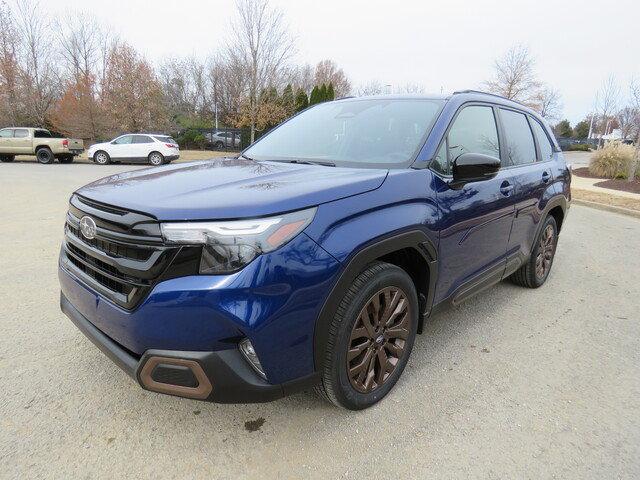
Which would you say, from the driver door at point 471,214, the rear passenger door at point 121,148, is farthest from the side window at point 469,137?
the rear passenger door at point 121,148

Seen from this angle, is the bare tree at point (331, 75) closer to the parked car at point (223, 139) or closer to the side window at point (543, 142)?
the parked car at point (223, 139)

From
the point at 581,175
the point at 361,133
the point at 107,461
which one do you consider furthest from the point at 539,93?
the point at 107,461

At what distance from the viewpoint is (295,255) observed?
5.71 feet

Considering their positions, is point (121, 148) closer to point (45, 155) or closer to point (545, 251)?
point (45, 155)

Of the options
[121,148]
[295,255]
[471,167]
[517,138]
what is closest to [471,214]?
[471,167]

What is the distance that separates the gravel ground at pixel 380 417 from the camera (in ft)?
6.39

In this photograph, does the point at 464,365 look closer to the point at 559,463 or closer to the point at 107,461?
the point at 559,463

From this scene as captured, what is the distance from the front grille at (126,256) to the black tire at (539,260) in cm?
353

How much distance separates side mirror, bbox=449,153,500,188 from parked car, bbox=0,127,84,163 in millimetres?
22276

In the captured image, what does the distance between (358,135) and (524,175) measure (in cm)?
160

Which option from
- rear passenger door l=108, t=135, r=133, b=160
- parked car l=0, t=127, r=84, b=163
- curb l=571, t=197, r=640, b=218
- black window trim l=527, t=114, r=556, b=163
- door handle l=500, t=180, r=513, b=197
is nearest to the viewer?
door handle l=500, t=180, r=513, b=197

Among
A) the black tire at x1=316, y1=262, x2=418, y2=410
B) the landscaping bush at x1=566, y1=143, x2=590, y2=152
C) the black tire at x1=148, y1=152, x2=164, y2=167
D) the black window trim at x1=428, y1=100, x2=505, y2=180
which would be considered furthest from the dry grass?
the landscaping bush at x1=566, y1=143, x2=590, y2=152

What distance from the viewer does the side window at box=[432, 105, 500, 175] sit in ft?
8.52

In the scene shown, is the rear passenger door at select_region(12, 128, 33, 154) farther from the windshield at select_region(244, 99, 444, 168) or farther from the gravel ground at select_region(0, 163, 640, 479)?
the windshield at select_region(244, 99, 444, 168)
